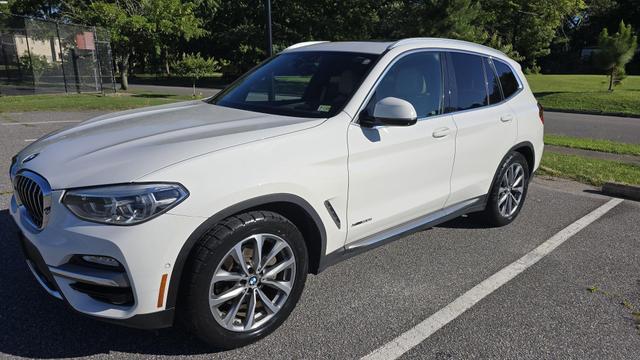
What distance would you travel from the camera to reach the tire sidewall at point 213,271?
8.09 ft

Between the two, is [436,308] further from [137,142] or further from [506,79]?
[506,79]

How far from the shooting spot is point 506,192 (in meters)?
4.81

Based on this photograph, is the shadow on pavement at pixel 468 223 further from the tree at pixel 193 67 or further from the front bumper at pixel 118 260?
the tree at pixel 193 67

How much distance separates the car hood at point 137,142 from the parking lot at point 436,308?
98cm

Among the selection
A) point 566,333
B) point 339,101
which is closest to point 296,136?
point 339,101

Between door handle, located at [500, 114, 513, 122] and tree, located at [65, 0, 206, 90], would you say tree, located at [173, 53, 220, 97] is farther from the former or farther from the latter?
door handle, located at [500, 114, 513, 122]

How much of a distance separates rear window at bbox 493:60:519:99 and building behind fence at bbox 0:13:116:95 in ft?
65.5

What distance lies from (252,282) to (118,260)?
770 mm

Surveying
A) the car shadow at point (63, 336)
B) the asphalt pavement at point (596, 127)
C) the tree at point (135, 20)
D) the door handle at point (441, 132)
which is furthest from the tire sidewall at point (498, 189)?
the tree at point (135, 20)

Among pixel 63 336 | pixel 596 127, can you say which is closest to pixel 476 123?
pixel 63 336

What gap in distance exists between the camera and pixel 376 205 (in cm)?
327

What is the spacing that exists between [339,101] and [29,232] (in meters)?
2.01

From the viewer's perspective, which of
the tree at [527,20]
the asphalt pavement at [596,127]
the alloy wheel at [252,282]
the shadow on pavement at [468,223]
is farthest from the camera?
the tree at [527,20]

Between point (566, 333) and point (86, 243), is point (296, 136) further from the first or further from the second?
point (566, 333)
